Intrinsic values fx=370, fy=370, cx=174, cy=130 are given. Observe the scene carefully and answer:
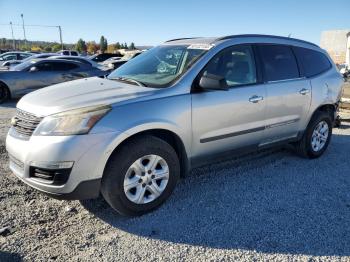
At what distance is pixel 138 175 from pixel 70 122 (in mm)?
843

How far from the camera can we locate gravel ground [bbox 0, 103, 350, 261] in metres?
3.10

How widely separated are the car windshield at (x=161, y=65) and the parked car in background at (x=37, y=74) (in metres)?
7.23

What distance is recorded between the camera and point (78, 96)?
12.0 feet

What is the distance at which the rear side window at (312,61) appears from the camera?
5.36 m

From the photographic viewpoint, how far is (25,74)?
1109 centimetres

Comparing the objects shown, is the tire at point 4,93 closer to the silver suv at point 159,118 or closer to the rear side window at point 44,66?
the rear side window at point 44,66

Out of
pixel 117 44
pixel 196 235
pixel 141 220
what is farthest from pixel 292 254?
pixel 117 44

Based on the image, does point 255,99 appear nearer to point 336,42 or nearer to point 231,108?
point 231,108

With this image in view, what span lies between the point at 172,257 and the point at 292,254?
1015 millimetres

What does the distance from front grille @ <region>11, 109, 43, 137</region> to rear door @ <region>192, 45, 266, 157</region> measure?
1572 mm

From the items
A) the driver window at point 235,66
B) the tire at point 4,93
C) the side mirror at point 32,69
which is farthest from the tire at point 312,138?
the tire at point 4,93

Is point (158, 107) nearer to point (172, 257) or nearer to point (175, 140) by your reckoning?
point (175, 140)

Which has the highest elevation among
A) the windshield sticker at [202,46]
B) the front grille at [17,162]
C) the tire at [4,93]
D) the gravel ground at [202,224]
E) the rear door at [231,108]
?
the windshield sticker at [202,46]

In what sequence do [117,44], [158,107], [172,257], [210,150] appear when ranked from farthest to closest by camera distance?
[117,44]
[210,150]
[158,107]
[172,257]
